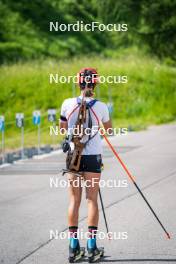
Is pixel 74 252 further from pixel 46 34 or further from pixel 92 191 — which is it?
pixel 46 34

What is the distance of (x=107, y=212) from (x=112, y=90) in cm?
3312

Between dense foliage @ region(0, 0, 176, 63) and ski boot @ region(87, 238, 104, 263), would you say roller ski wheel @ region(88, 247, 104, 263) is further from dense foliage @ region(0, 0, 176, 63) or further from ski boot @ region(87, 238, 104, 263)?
dense foliage @ region(0, 0, 176, 63)

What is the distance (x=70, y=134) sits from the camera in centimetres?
901

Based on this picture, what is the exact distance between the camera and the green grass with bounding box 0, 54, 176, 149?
Answer: 143 feet

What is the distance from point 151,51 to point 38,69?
716 cm

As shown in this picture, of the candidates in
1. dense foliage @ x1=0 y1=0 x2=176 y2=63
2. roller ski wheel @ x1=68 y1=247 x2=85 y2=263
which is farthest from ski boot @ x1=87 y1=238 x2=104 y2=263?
dense foliage @ x1=0 y1=0 x2=176 y2=63

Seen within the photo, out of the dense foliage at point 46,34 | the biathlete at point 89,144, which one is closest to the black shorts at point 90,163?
the biathlete at point 89,144

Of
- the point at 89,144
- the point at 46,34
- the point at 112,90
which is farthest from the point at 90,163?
the point at 46,34

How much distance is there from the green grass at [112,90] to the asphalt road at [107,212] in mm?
20461

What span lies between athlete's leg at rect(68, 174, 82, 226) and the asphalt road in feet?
1.42

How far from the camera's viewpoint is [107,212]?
41.6 ft

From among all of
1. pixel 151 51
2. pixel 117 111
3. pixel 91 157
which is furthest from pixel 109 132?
pixel 151 51

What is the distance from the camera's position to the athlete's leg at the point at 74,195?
353 inches

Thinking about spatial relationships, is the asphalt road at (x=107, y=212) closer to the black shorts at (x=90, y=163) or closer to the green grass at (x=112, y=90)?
the black shorts at (x=90, y=163)
